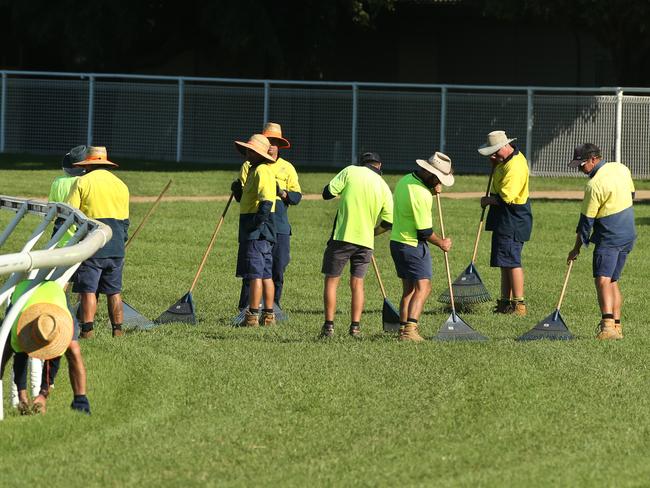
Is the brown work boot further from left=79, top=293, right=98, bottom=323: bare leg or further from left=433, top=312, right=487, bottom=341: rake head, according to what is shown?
left=79, top=293, right=98, bottom=323: bare leg

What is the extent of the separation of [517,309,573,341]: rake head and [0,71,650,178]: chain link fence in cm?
1760

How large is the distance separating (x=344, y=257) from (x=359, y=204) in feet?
1.63

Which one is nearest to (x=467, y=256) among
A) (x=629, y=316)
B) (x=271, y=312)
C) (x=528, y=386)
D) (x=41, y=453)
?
(x=629, y=316)

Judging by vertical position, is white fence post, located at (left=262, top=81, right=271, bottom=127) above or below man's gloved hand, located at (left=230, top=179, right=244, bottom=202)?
above

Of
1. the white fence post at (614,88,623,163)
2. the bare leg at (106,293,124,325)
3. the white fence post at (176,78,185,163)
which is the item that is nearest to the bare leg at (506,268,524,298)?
the bare leg at (106,293,124,325)

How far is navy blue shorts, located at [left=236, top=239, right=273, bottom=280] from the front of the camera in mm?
13500

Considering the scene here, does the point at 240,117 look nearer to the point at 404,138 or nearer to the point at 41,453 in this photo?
the point at 404,138

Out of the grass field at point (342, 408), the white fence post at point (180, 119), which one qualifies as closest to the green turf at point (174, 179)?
the white fence post at point (180, 119)

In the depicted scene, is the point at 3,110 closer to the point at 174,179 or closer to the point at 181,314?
the point at 174,179

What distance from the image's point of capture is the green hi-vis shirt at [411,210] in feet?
40.9

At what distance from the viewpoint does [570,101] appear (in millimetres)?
29812

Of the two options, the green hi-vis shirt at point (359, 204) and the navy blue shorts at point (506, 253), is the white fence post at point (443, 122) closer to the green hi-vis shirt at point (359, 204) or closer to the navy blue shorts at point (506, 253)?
the navy blue shorts at point (506, 253)

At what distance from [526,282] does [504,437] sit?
339 inches

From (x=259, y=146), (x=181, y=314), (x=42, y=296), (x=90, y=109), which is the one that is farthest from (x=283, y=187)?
(x=90, y=109)
